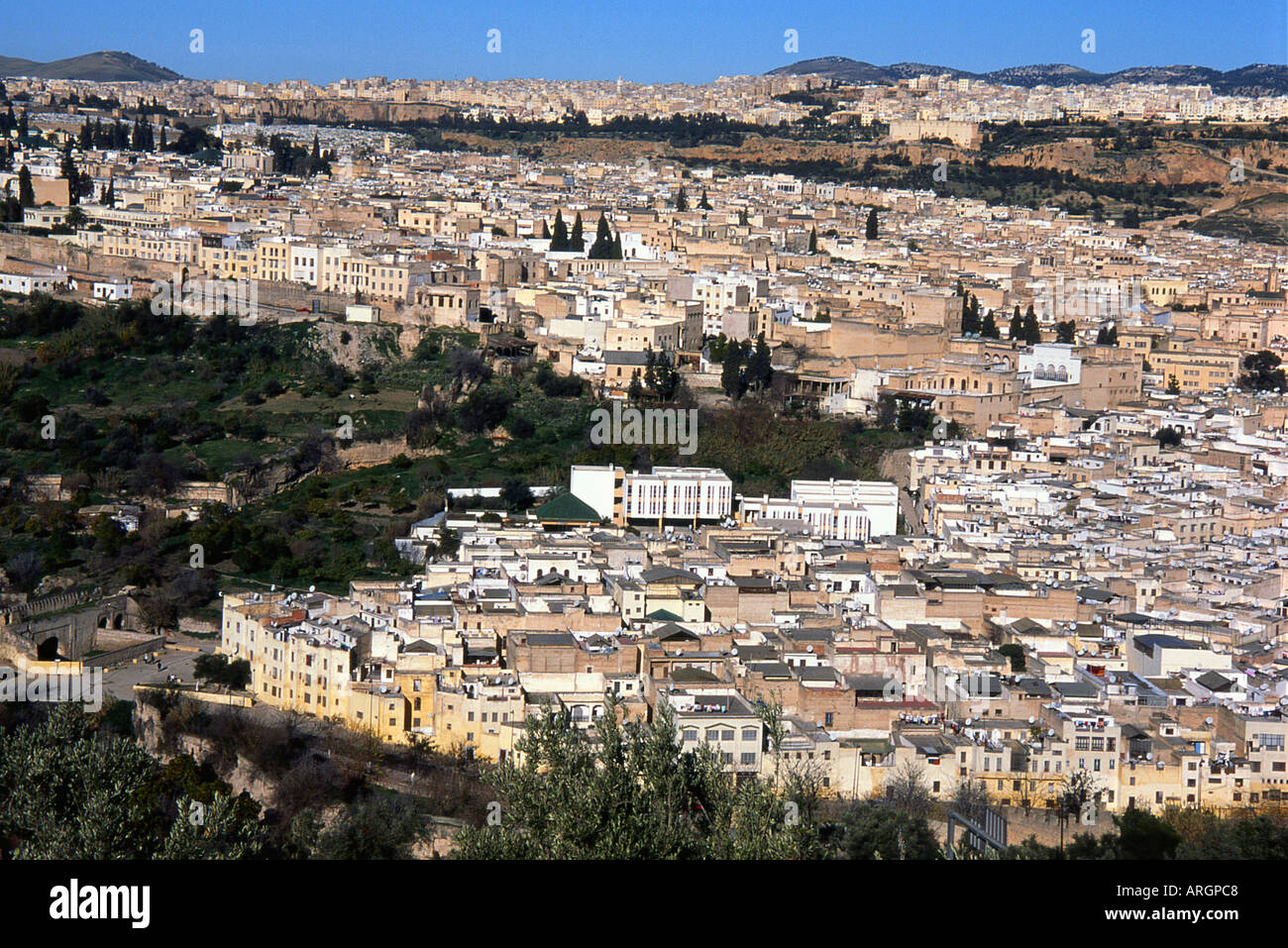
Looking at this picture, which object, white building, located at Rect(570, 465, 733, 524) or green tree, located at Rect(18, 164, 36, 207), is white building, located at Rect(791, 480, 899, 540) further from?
green tree, located at Rect(18, 164, 36, 207)

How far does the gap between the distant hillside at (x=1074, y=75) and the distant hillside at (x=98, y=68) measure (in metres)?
27.4

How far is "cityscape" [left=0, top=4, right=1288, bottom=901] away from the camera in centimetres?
917

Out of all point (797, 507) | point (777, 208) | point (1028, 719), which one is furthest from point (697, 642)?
point (777, 208)

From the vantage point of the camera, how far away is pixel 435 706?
426 inches

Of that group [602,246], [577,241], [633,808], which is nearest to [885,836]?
[633,808]

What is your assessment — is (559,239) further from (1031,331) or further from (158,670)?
(158,670)

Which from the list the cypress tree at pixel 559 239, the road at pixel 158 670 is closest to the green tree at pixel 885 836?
the road at pixel 158 670

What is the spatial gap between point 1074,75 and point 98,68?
132ft

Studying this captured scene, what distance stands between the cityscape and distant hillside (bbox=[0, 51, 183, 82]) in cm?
3127

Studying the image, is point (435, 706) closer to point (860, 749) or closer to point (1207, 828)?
point (860, 749)

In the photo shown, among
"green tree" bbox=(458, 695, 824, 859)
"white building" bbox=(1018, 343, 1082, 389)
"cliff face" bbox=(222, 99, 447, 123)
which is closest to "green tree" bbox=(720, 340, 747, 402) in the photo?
"white building" bbox=(1018, 343, 1082, 389)

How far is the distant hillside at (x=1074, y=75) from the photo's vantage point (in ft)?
222

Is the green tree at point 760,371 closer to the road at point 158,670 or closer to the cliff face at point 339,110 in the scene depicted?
the road at point 158,670
